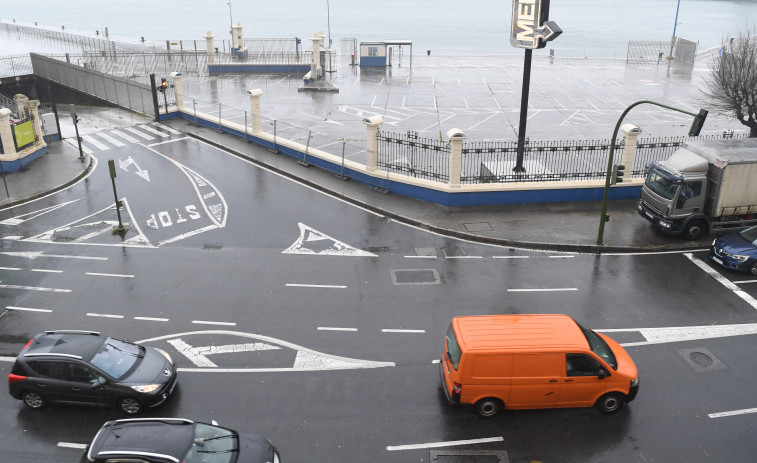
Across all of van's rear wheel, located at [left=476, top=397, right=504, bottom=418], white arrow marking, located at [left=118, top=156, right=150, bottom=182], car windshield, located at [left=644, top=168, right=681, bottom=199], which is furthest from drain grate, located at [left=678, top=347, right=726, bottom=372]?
white arrow marking, located at [left=118, top=156, right=150, bottom=182]

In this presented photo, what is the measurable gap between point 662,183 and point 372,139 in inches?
421

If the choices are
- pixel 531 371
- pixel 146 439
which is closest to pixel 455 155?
pixel 531 371

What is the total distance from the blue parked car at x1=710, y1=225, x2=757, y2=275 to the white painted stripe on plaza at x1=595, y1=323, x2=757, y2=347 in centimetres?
288

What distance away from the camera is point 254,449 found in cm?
1045

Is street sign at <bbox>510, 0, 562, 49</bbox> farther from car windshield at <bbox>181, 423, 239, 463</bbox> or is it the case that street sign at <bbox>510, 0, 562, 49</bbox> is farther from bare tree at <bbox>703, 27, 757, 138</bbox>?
car windshield at <bbox>181, 423, 239, 463</bbox>

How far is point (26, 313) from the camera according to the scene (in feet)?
52.6

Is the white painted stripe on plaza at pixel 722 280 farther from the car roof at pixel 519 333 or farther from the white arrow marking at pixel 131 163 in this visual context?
the white arrow marking at pixel 131 163

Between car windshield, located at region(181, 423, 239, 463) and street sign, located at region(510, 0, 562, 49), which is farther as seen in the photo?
street sign, located at region(510, 0, 562, 49)

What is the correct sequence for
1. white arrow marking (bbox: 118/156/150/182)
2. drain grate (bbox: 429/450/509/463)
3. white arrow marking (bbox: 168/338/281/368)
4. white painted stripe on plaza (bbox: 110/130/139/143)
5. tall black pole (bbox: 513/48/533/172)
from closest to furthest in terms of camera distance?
drain grate (bbox: 429/450/509/463) < white arrow marking (bbox: 168/338/281/368) < tall black pole (bbox: 513/48/533/172) < white arrow marking (bbox: 118/156/150/182) < white painted stripe on plaza (bbox: 110/130/139/143)

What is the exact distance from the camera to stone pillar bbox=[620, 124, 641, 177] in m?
22.6

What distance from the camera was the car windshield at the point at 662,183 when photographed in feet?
63.9

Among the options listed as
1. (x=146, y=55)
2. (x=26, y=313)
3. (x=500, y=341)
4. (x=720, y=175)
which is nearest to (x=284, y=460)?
(x=500, y=341)

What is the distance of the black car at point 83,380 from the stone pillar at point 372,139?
13.8 m

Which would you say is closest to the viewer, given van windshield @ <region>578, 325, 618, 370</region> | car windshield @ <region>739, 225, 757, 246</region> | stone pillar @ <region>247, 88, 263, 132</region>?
van windshield @ <region>578, 325, 618, 370</region>
